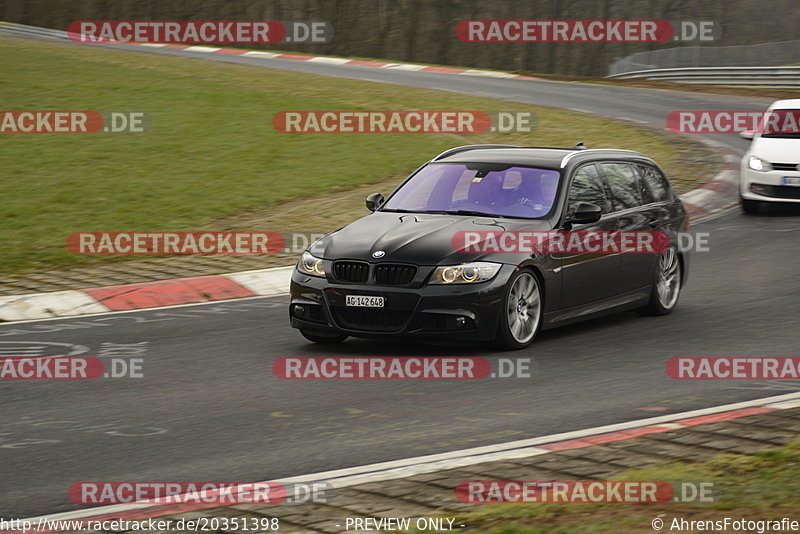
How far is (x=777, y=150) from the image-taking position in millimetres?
17594

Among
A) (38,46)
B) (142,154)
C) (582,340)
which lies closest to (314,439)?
(582,340)

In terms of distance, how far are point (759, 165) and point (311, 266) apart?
10.0 m

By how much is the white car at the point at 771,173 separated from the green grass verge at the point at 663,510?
12159 millimetres

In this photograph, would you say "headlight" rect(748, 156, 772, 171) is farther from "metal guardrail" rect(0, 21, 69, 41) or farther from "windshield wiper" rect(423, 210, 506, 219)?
"metal guardrail" rect(0, 21, 69, 41)

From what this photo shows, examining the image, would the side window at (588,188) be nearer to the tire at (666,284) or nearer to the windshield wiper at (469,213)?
the windshield wiper at (469,213)

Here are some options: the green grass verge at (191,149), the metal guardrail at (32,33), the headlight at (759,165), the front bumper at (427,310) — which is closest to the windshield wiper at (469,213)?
the front bumper at (427,310)

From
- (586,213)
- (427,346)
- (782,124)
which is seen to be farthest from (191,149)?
(586,213)

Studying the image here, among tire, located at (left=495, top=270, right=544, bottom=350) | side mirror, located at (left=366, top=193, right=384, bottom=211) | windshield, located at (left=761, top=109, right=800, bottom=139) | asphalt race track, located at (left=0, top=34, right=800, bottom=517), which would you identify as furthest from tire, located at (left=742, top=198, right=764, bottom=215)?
tire, located at (left=495, top=270, right=544, bottom=350)

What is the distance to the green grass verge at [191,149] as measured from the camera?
1609cm

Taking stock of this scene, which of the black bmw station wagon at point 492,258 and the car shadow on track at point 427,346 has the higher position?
the black bmw station wagon at point 492,258

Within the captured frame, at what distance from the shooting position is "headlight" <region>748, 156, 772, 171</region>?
17453 mm

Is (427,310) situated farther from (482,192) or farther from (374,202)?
(374,202)

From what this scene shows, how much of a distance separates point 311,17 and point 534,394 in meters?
60.3

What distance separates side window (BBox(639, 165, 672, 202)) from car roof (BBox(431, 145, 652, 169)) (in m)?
Answer: 0.38
